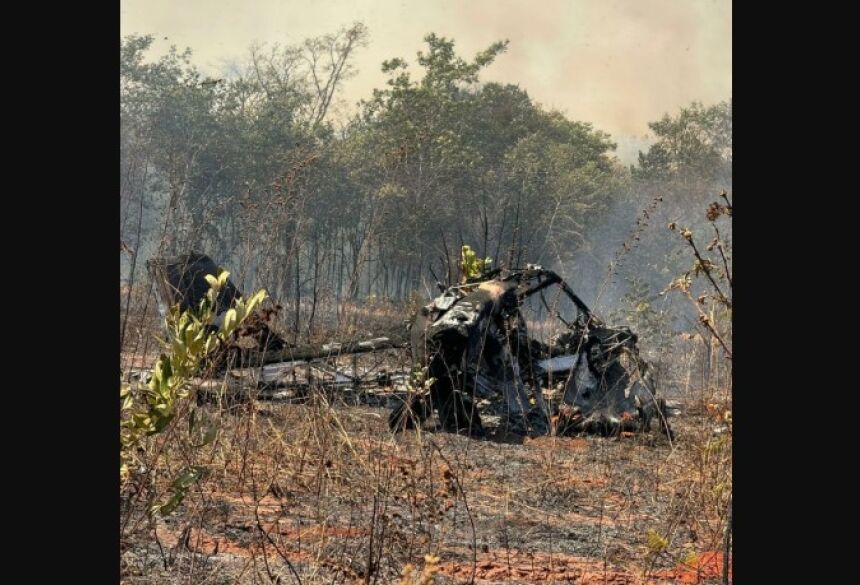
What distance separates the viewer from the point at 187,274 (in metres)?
11.2

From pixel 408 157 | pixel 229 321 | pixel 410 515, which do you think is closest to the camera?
pixel 229 321

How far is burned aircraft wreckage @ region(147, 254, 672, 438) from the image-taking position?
9.27 metres

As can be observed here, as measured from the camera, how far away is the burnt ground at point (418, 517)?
15.6 feet

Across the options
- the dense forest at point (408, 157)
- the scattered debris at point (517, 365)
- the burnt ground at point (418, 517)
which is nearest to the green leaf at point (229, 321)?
the burnt ground at point (418, 517)

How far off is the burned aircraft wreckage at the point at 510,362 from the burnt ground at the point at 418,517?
0.85m

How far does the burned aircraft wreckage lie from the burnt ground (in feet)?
2.80

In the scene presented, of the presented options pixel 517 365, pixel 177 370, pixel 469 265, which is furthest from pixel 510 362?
pixel 177 370

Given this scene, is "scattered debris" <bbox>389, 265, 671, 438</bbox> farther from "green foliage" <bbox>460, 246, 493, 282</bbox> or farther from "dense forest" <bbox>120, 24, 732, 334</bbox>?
"dense forest" <bbox>120, 24, 732, 334</bbox>

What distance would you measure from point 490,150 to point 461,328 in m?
26.9

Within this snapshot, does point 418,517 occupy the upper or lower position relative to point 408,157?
lower

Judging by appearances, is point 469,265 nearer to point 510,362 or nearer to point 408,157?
point 510,362

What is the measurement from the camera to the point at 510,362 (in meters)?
9.66

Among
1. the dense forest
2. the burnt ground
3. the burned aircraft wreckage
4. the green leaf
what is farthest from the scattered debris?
the dense forest

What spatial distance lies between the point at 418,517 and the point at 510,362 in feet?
12.7
